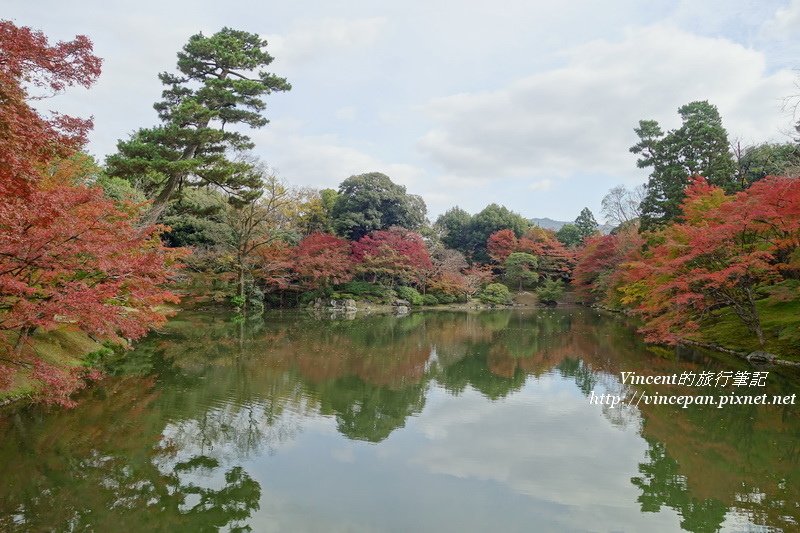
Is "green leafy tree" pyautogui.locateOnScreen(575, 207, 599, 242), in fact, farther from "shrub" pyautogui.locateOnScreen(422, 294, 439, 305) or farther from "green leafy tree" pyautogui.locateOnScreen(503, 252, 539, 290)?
"shrub" pyautogui.locateOnScreen(422, 294, 439, 305)

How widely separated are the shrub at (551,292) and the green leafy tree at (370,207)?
1047cm

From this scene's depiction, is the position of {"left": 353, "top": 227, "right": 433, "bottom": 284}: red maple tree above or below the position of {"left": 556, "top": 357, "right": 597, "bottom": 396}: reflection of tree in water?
above

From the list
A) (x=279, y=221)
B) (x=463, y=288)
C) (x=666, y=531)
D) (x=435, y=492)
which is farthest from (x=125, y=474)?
(x=463, y=288)

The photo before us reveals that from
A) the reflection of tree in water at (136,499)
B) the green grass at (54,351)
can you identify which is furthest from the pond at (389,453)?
the green grass at (54,351)

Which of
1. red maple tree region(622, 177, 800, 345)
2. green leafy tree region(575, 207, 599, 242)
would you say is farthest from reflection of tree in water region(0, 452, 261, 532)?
green leafy tree region(575, 207, 599, 242)

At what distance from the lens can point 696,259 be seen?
12.8 meters

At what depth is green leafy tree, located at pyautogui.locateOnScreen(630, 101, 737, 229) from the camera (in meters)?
21.6

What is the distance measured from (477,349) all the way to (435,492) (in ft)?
33.0

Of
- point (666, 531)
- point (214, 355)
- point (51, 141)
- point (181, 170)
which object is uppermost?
point (181, 170)

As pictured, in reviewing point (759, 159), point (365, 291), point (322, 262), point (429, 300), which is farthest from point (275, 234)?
point (759, 159)

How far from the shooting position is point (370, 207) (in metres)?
31.1

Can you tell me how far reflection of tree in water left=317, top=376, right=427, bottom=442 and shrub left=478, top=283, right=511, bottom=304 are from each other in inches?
940

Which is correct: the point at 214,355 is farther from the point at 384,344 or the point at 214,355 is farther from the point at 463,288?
the point at 463,288

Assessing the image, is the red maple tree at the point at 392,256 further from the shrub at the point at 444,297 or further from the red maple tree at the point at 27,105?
the red maple tree at the point at 27,105
